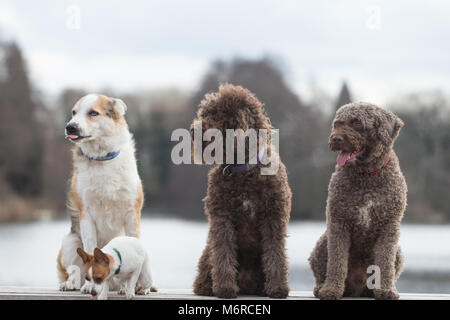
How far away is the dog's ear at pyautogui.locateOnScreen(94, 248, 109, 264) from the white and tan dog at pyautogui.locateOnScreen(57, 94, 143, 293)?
489mm

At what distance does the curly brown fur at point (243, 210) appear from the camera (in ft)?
13.9

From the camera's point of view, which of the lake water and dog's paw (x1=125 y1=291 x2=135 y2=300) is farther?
the lake water

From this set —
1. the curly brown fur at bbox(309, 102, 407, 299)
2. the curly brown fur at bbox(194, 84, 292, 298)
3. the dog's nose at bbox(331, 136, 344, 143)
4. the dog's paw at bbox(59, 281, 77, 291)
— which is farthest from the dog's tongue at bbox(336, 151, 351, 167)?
the dog's paw at bbox(59, 281, 77, 291)

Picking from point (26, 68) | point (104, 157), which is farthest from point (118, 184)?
point (26, 68)

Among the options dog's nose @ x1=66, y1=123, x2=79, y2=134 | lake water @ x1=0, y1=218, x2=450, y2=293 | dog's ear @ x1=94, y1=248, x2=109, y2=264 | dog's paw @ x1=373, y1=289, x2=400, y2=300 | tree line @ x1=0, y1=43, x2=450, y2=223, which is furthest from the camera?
tree line @ x1=0, y1=43, x2=450, y2=223

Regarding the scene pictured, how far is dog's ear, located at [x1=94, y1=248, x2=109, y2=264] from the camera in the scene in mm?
3918

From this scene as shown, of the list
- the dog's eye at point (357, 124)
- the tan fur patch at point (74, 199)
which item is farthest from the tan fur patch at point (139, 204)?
the dog's eye at point (357, 124)

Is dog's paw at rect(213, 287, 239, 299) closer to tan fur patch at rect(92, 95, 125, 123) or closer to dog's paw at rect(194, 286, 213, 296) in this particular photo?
dog's paw at rect(194, 286, 213, 296)

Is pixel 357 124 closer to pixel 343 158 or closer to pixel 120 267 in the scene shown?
pixel 343 158

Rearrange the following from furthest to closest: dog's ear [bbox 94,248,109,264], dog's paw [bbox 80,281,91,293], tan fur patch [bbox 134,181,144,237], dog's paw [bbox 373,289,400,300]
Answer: tan fur patch [bbox 134,181,144,237] < dog's paw [bbox 80,281,91,293] < dog's paw [bbox 373,289,400,300] < dog's ear [bbox 94,248,109,264]

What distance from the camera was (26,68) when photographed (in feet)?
94.6

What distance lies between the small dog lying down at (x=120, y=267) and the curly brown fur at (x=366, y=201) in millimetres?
1277
